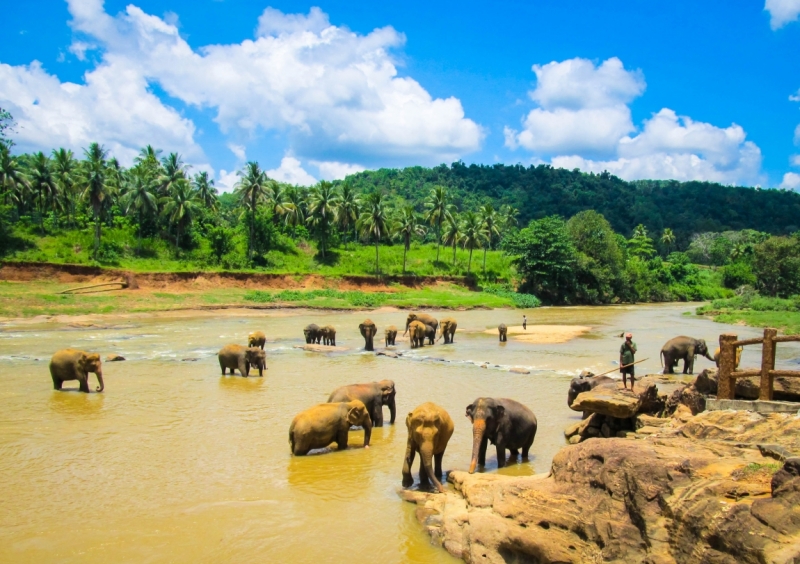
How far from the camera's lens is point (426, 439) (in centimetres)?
962

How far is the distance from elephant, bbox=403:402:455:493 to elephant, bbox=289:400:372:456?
7.86 feet

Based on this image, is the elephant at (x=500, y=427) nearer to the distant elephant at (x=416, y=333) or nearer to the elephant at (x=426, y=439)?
the elephant at (x=426, y=439)

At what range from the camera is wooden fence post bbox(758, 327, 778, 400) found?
406 inches

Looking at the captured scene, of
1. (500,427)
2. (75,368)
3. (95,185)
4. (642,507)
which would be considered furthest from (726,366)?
(95,185)

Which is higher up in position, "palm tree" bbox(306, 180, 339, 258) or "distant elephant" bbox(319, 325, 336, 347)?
"palm tree" bbox(306, 180, 339, 258)

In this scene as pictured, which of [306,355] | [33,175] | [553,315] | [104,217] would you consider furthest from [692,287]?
[33,175]

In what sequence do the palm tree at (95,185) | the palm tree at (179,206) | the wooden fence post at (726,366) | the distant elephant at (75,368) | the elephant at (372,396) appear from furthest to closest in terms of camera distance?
the palm tree at (179,206) → the palm tree at (95,185) → the distant elephant at (75,368) → the elephant at (372,396) → the wooden fence post at (726,366)

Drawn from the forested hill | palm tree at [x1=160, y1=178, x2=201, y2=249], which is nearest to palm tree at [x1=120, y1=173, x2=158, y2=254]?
palm tree at [x1=160, y1=178, x2=201, y2=249]

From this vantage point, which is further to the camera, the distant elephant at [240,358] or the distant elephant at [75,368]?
the distant elephant at [240,358]

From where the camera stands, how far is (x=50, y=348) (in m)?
27.4

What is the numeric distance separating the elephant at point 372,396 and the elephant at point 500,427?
3445mm

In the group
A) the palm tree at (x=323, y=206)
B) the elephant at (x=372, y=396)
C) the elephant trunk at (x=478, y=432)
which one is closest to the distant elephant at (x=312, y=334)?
the elephant at (x=372, y=396)

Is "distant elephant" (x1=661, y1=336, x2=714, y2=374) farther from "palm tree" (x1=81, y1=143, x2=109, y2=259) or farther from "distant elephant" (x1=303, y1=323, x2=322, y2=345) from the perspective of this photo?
"palm tree" (x1=81, y1=143, x2=109, y2=259)

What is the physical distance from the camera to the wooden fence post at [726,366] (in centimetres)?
1094
